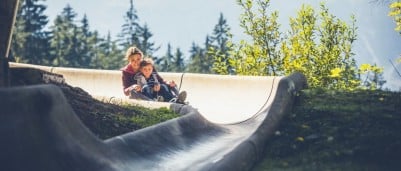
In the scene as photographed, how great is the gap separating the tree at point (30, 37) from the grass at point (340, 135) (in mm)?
49754

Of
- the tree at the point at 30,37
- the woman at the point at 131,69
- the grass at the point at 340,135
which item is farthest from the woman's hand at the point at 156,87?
the tree at the point at 30,37

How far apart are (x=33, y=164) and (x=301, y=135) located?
396 cm

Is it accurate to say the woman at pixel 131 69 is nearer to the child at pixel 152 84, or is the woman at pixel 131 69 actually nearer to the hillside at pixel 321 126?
the child at pixel 152 84

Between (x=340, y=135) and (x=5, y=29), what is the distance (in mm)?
4513

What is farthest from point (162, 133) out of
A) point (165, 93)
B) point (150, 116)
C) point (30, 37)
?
point (30, 37)

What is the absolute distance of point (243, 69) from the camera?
1348 centimetres

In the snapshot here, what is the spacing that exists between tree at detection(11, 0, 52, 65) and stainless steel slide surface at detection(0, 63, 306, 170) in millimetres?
47136

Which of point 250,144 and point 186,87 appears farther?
point 186,87

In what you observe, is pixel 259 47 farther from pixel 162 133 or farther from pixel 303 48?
pixel 162 133

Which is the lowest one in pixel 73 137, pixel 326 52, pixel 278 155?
pixel 278 155

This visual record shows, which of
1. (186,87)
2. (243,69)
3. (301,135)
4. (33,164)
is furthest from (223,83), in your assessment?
(33,164)

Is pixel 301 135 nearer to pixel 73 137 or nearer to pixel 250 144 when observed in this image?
pixel 250 144

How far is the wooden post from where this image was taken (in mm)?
5779

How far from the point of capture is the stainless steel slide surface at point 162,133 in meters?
3.89
